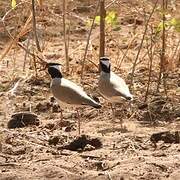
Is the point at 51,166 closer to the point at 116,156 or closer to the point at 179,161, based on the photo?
the point at 116,156

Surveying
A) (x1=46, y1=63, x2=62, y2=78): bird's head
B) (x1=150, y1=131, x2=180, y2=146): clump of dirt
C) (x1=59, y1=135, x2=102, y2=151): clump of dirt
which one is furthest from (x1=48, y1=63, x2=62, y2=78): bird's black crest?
(x1=150, y1=131, x2=180, y2=146): clump of dirt

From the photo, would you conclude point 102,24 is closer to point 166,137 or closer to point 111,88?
point 111,88

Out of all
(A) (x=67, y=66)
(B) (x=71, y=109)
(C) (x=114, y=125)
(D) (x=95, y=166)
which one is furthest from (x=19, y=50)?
(D) (x=95, y=166)

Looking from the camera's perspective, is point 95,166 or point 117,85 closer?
point 95,166

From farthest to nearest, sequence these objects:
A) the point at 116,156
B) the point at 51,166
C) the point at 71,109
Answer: the point at 71,109, the point at 116,156, the point at 51,166

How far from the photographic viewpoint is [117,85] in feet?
24.6

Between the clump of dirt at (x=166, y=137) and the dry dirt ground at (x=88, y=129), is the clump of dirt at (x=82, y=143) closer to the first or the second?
the dry dirt ground at (x=88, y=129)

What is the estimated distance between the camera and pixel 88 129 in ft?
23.4

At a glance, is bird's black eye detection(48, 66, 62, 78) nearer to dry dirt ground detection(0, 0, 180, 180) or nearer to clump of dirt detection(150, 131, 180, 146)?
dry dirt ground detection(0, 0, 180, 180)

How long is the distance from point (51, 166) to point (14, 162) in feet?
1.37

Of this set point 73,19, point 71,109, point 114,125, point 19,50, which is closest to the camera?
point 114,125

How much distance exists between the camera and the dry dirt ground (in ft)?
17.8

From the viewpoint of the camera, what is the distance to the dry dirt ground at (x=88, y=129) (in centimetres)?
543

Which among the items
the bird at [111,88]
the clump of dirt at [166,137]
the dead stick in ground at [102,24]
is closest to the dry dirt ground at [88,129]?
the clump of dirt at [166,137]
